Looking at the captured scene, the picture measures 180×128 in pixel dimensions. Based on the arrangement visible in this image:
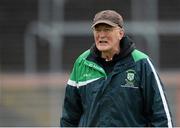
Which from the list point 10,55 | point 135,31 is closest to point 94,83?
point 135,31

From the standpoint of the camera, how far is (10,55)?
12.8 meters

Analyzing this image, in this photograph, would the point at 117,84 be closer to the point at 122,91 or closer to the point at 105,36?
the point at 122,91

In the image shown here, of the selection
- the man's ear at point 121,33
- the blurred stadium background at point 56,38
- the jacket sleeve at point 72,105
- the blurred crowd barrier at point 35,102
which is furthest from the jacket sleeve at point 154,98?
the blurred stadium background at point 56,38

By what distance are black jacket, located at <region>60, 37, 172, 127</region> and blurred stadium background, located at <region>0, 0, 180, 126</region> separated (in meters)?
6.30

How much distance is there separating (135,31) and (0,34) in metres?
2.46

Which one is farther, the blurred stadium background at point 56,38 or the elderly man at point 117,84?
the blurred stadium background at point 56,38

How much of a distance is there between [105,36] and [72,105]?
510 mm

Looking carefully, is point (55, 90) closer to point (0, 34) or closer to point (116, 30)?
point (0, 34)

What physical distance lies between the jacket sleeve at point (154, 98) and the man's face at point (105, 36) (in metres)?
0.23

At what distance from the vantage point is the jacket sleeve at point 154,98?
4.10 metres

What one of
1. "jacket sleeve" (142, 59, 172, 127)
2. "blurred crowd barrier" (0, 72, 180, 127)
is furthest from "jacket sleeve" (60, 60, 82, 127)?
"blurred crowd barrier" (0, 72, 180, 127)

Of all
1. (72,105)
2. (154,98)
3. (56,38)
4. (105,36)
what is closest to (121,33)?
(105,36)

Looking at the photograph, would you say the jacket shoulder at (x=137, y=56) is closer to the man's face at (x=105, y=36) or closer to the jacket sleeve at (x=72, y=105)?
the man's face at (x=105, y=36)

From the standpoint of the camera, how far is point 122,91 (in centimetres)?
413
